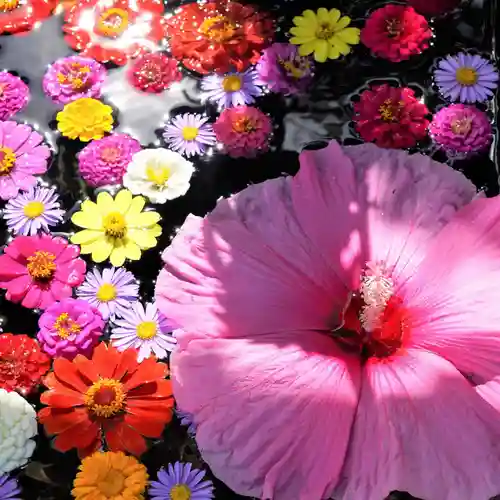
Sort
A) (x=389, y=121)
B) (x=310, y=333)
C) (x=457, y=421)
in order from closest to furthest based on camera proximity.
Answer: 1. (x=457, y=421)
2. (x=310, y=333)
3. (x=389, y=121)

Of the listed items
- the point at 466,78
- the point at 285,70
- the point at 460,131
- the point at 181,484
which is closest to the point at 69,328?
the point at 181,484

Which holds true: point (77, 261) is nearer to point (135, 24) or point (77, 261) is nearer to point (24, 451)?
point (24, 451)

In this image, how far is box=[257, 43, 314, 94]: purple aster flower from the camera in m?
1.63

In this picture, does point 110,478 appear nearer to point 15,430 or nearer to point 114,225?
point 15,430

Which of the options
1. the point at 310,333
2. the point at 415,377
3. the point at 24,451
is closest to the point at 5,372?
the point at 24,451

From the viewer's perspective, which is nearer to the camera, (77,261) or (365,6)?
(77,261)

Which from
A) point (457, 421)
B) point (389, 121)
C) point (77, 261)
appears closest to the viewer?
point (457, 421)

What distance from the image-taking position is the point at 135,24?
1.71m

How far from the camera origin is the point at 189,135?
156 cm

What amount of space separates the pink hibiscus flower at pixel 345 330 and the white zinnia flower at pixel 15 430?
26 cm

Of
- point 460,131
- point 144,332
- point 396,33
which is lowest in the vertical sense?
point 144,332

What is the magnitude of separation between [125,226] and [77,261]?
11 cm

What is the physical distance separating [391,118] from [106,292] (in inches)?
25.6

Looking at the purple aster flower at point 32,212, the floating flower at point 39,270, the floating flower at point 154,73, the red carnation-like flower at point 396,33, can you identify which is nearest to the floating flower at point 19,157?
the purple aster flower at point 32,212
